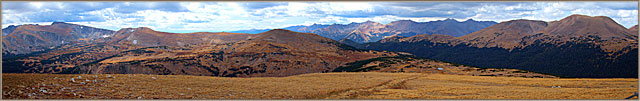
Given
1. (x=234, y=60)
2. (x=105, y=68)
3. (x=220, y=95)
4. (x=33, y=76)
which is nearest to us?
(x=33, y=76)

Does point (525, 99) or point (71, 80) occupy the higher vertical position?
point (71, 80)

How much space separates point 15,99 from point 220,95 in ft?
54.4

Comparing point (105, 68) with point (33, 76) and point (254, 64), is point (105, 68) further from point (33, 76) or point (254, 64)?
point (33, 76)

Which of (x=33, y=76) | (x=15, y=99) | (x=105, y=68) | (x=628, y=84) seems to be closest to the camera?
(x=15, y=99)

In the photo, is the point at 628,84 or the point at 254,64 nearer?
the point at 628,84

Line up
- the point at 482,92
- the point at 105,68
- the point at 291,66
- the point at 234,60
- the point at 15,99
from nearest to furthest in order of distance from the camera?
the point at 15,99
the point at 482,92
the point at 105,68
the point at 291,66
the point at 234,60

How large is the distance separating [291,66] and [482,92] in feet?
474

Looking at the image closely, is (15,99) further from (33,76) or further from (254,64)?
(254,64)

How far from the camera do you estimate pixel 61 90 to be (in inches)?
1148

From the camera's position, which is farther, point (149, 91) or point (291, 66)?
point (291, 66)

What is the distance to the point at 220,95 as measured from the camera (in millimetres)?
34344

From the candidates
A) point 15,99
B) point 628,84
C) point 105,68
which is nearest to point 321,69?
point 105,68

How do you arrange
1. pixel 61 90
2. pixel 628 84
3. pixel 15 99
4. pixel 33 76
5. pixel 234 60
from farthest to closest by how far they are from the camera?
pixel 234 60
pixel 628 84
pixel 33 76
pixel 61 90
pixel 15 99

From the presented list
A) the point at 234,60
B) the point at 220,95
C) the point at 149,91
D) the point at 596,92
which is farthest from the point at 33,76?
the point at 234,60
